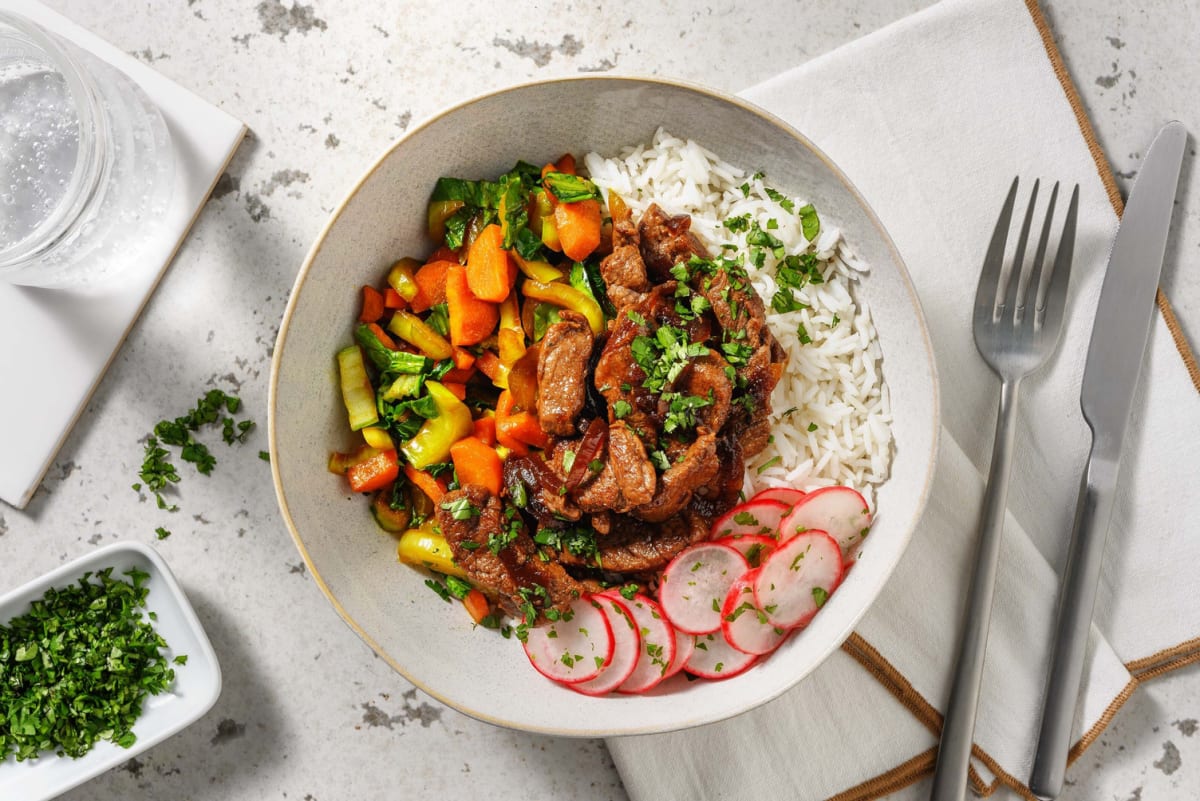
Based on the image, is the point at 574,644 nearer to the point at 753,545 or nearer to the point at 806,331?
the point at 753,545

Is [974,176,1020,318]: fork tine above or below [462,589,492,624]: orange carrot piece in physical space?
above

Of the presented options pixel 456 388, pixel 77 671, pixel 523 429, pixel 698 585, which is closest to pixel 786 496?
pixel 698 585

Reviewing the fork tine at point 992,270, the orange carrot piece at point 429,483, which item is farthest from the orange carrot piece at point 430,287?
the fork tine at point 992,270

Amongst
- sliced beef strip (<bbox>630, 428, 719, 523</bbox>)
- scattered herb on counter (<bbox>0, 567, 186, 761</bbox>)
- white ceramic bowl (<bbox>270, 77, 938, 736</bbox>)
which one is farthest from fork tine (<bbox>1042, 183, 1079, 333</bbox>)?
scattered herb on counter (<bbox>0, 567, 186, 761</bbox>)

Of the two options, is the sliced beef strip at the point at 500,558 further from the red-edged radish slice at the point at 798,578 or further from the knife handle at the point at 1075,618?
the knife handle at the point at 1075,618

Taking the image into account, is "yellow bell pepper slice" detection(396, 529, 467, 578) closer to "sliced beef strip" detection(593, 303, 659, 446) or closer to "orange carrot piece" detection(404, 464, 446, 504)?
"orange carrot piece" detection(404, 464, 446, 504)

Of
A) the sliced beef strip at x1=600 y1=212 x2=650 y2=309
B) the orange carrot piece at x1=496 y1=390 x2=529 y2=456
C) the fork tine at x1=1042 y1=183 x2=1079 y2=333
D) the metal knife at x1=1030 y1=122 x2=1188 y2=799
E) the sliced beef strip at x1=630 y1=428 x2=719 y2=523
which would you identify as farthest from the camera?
the metal knife at x1=1030 y1=122 x2=1188 y2=799
